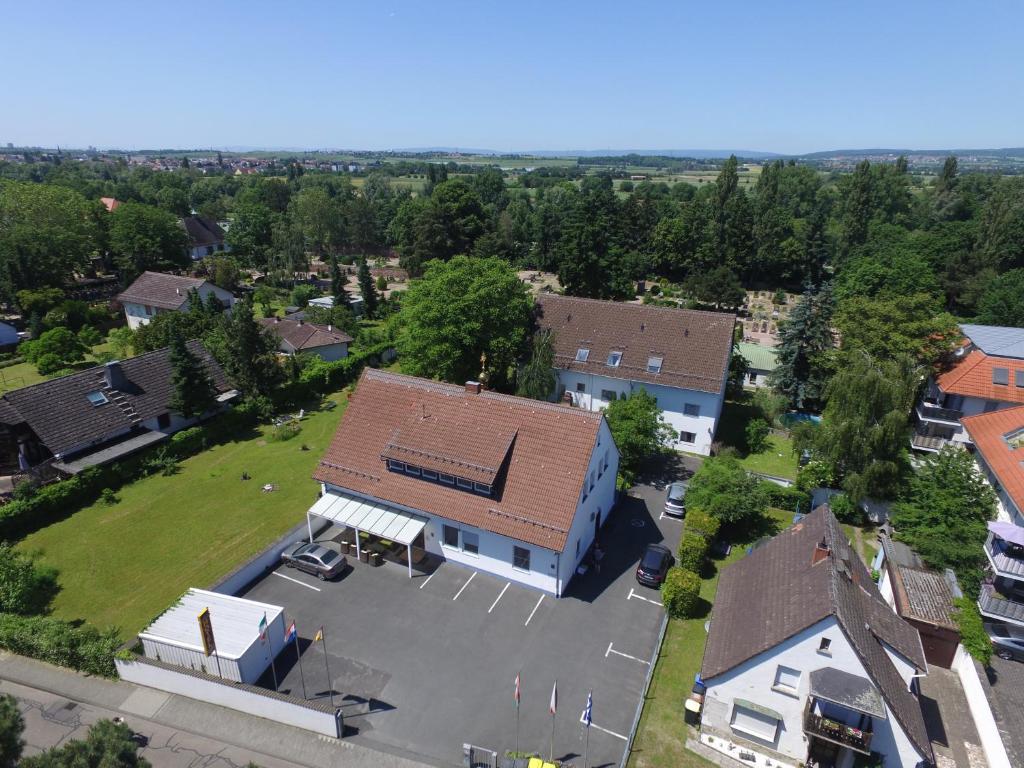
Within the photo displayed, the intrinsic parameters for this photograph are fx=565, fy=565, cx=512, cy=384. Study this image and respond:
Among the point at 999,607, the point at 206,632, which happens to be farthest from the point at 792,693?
the point at 206,632

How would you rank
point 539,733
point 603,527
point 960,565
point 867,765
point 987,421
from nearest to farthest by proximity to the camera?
1. point 867,765
2. point 539,733
3. point 960,565
4. point 603,527
5. point 987,421

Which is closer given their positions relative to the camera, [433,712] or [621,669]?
[433,712]

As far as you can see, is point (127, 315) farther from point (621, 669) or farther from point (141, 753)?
point (621, 669)

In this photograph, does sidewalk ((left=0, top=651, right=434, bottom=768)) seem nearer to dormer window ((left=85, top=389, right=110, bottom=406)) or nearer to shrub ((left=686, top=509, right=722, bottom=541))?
shrub ((left=686, top=509, right=722, bottom=541))

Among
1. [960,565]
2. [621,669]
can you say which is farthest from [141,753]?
[960,565]

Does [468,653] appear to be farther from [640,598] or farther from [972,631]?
[972,631]

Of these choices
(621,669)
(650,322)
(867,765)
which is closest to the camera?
(867,765)
